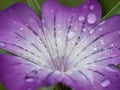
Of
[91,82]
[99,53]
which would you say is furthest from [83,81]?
[99,53]

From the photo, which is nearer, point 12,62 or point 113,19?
point 12,62

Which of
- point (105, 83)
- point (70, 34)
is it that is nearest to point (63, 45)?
point (70, 34)

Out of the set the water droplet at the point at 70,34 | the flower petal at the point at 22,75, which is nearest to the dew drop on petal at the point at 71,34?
the water droplet at the point at 70,34

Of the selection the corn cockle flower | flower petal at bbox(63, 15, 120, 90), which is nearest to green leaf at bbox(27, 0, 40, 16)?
the corn cockle flower

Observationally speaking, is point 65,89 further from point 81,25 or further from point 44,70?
point 81,25

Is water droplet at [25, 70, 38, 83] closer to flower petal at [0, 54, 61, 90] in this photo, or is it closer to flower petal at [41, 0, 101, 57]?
flower petal at [0, 54, 61, 90]

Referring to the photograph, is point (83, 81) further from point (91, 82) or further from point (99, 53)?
point (99, 53)

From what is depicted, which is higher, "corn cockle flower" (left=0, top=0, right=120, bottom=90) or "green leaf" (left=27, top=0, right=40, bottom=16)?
"green leaf" (left=27, top=0, right=40, bottom=16)

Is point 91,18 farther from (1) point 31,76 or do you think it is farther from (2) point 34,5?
(1) point 31,76

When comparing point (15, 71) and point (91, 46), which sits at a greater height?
point (91, 46)
